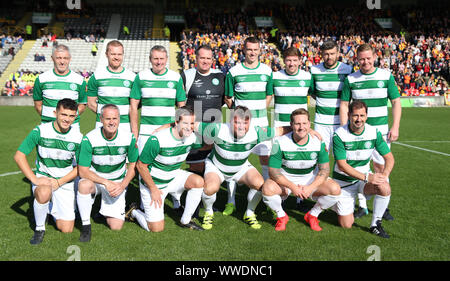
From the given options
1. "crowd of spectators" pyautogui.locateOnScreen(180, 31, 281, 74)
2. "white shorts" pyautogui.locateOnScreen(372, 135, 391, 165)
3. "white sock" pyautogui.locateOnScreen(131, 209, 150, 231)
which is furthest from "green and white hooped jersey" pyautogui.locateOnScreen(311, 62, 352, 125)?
"crowd of spectators" pyautogui.locateOnScreen(180, 31, 281, 74)

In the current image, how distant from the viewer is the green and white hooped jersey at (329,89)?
5.32 m

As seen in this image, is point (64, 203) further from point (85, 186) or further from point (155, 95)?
point (155, 95)

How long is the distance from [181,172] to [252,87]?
1512 millimetres

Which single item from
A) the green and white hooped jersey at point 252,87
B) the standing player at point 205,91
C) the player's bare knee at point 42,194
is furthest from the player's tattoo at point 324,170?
the player's bare knee at point 42,194

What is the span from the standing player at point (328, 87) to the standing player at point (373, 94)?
16cm

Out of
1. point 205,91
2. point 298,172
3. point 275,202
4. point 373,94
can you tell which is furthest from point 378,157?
point 205,91

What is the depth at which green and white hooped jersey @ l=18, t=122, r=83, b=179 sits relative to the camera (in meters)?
4.37

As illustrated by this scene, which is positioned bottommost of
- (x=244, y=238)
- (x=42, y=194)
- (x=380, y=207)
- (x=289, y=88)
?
(x=244, y=238)

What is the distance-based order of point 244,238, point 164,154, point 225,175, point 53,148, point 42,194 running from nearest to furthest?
point 42,194, point 244,238, point 53,148, point 164,154, point 225,175

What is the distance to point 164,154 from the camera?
4535mm

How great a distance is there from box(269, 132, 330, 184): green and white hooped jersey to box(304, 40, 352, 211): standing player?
795 millimetres

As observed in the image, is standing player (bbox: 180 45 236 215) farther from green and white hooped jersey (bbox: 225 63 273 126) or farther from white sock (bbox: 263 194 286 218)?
white sock (bbox: 263 194 286 218)

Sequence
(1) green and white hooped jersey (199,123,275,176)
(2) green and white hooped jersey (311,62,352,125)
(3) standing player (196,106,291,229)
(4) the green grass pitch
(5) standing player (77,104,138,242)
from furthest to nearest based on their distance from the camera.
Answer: (2) green and white hooped jersey (311,62,352,125) < (1) green and white hooped jersey (199,123,275,176) < (3) standing player (196,106,291,229) < (5) standing player (77,104,138,242) < (4) the green grass pitch

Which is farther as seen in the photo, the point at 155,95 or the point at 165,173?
the point at 155,95
